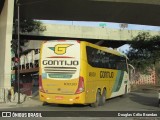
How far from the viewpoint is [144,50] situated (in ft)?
205

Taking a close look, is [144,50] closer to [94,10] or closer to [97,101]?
[94,10]

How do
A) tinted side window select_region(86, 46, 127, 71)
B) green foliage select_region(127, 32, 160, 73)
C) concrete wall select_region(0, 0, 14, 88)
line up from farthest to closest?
green foliage select_region(127, 32, 160, 73) < concrete wall select_region(0, 0, 14, 88) < tinted side window select_region(86, 46, 127, 71)

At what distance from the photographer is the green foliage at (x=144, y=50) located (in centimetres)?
5914

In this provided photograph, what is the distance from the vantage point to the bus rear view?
2136 cm

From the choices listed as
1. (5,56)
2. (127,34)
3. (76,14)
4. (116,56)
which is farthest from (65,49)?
(127,34)

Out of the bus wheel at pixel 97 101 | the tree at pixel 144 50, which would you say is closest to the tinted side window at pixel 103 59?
the bus wheel at pixel 97 101

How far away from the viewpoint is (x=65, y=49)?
71.2 feet

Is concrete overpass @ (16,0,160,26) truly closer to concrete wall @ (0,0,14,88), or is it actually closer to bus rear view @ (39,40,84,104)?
concrete wall @ (0,0,14,88)

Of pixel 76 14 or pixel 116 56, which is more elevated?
pixel 76 14

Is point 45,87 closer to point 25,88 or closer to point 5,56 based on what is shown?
point 5,56

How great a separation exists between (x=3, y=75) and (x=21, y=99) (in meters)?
4.01

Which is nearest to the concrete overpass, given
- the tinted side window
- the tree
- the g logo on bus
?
the tinted side window

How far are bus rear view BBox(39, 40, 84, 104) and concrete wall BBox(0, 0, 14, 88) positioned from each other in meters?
Answer: 9.87

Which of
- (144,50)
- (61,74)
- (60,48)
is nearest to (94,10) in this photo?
(60,48)
